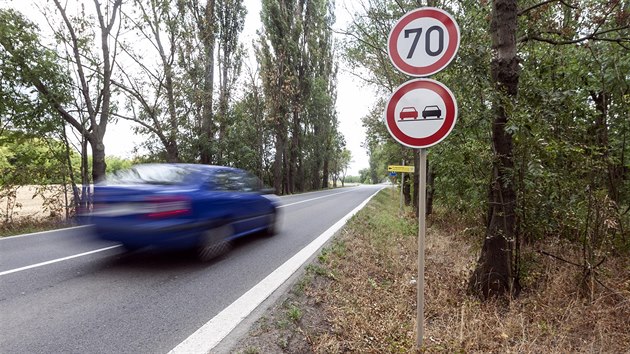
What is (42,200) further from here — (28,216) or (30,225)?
(30,225)

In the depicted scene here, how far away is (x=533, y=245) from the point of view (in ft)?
13.8

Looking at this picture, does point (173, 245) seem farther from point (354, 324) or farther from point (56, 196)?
point (56, 196)

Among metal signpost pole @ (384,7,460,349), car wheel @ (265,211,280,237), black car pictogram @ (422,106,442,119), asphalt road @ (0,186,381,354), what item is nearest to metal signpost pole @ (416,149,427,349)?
metal signpost pole @ (384,7,460,349)

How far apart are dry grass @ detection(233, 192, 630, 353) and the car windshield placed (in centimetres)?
255

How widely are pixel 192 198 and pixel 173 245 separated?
27.9 inches

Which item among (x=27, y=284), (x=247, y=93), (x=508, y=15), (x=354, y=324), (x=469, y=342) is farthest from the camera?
(x=247, y=93)

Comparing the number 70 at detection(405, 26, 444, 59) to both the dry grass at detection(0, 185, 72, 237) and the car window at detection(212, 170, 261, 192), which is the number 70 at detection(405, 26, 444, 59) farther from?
the dry grass at detection(0, 185, 72, 237)

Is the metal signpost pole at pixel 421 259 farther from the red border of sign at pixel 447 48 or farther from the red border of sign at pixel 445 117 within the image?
the red border of sign at pixel 447 48

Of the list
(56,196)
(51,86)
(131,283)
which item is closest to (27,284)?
(131,283)

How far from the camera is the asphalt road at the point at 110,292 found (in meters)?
2.73

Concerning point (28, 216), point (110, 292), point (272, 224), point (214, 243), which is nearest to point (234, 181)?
point (214, 243)

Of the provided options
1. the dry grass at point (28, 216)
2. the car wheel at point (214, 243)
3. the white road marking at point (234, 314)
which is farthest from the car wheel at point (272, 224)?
the dry grass at point (28, 216)

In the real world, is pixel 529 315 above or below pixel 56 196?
below

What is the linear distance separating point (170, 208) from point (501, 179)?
421 centimetres
